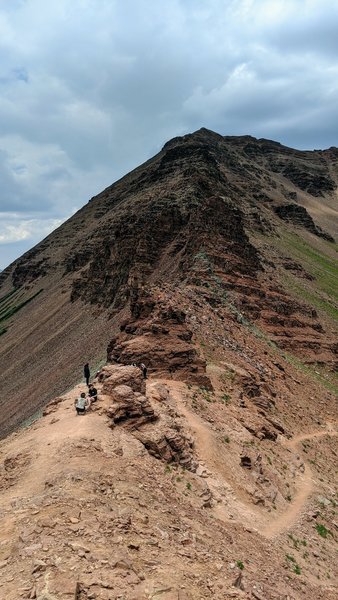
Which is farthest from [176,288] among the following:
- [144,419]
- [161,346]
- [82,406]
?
[82,406]

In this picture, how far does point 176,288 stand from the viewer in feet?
128

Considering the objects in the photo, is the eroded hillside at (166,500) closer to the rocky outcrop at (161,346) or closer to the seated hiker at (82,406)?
the seated hiker at (82,406)

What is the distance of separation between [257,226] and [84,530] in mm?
89703

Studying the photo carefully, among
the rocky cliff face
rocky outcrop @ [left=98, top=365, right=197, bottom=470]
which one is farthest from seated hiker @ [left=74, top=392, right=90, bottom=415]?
the rocky cliff face

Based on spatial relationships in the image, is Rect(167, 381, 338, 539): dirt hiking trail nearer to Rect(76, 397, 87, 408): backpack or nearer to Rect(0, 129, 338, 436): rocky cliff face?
Rect(0, 129, 338, 436): rocky cliff face

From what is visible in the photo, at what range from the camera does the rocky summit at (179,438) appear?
1039cm

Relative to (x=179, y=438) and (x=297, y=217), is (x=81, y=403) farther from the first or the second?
(x=297, y=217)

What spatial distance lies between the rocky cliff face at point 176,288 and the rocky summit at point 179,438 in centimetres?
24

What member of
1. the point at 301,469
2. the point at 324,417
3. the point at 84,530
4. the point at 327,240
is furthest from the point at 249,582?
the point at 327,240

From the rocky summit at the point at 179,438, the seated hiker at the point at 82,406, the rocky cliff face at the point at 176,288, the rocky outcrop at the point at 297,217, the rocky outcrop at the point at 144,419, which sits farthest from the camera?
the rocky outcrop at the point at 297,217

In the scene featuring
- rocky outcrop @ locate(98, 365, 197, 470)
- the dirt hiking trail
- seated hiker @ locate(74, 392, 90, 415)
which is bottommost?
the dirt hiking trail

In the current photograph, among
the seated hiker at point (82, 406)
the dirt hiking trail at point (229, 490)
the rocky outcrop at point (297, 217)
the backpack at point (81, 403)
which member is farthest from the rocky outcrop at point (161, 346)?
the rocky outcrop at point (297, 217)

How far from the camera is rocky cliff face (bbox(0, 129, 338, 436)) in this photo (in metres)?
31.5

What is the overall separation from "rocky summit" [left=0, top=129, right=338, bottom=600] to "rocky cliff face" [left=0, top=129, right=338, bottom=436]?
24 cm
